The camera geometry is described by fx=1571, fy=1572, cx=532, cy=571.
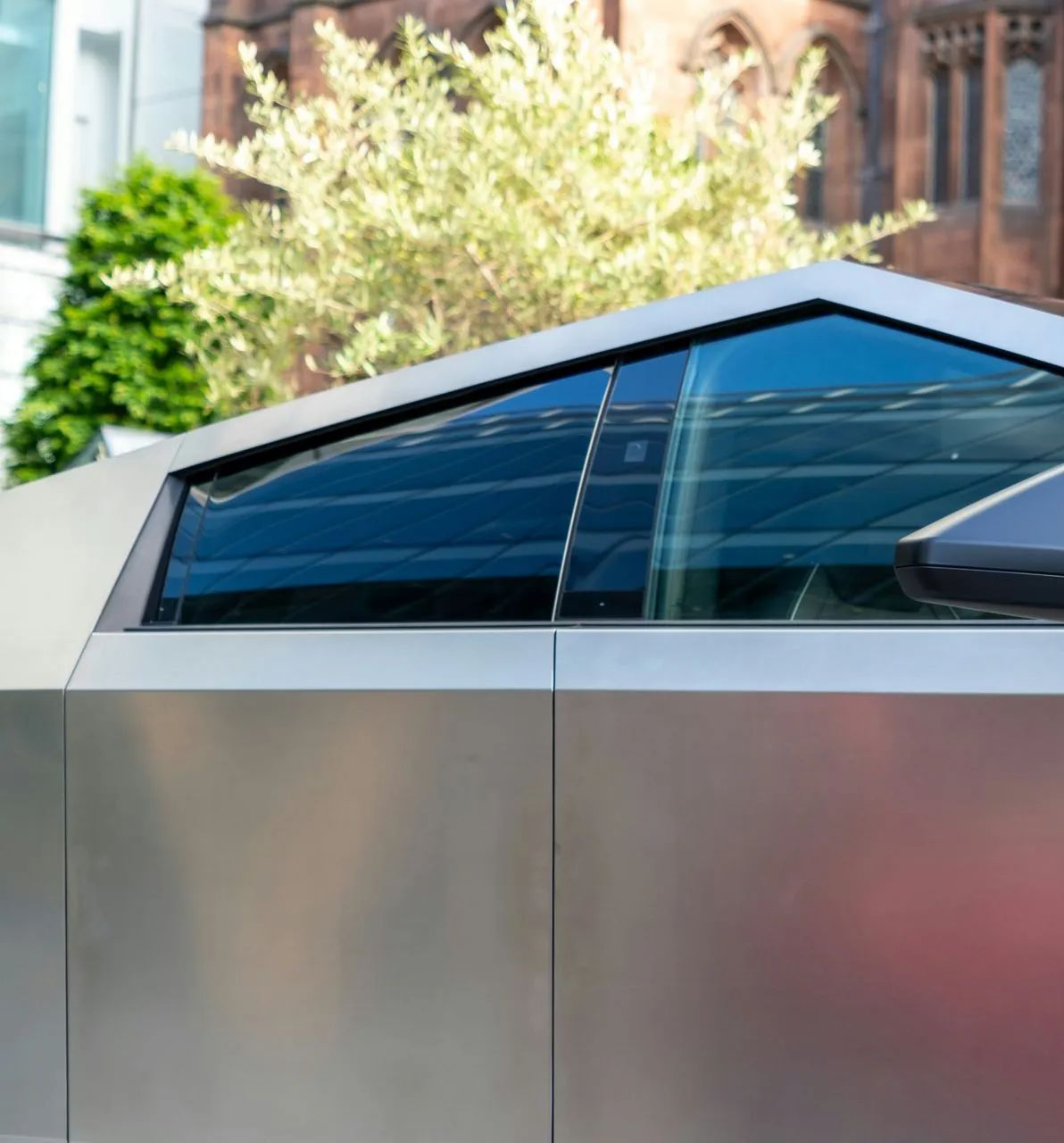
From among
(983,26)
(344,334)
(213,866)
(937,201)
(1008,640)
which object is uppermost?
(983,26)

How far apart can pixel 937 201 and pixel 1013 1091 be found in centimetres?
2248

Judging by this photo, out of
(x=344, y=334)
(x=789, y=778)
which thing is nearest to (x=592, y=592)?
(x=789, y=778)

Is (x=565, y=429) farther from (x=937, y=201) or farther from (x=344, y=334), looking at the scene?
(x=937, y=201)

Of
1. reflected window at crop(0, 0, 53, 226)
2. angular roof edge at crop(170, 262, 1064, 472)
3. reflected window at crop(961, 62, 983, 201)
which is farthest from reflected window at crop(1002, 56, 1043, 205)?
angular roof edge at crop(170, 262, 1064, 472)

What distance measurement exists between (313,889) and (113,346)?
14901 mm

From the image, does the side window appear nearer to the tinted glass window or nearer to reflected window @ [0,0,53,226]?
the tinted glass window

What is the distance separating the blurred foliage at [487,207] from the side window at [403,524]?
295 inches

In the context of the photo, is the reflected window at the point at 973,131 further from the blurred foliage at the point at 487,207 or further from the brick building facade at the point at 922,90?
the blurred foliage at the point at 487,207

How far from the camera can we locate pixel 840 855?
4.81 feet

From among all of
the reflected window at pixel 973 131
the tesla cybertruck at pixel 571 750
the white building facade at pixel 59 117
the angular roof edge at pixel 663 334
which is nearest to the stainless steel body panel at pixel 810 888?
the tesla cybertruck at pixel 571 750

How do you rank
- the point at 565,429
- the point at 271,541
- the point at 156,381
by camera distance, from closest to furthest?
the point at 565,429 < the point at 271,541 < the point at 156,381

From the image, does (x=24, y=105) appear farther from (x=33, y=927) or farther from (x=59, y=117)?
(x=33, y=927)

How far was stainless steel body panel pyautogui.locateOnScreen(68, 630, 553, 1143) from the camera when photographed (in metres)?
1.62

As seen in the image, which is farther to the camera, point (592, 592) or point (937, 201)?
point (937, 201)
